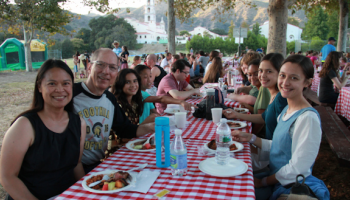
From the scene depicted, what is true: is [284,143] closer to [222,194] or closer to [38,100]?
[222,194]

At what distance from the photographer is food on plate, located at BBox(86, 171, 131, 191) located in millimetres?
1363

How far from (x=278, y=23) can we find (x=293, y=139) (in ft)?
20.2

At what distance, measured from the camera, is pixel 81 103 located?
225cm

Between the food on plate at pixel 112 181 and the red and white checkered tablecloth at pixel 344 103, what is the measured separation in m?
4.94

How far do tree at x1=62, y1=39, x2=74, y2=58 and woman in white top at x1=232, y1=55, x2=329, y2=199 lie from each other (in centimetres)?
5635

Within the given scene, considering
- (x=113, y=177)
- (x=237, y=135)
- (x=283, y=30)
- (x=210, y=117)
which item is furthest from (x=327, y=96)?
(x=113, y=177)

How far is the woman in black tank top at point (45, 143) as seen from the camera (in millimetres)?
1571

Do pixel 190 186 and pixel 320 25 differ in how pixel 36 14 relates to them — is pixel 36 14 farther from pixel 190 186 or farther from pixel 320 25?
pixel 320 25

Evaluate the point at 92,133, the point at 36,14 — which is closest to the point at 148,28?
the point at 36,14

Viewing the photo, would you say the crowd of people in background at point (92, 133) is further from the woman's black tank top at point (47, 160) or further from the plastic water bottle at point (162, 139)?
the plastic water bottle at point (162, 139)

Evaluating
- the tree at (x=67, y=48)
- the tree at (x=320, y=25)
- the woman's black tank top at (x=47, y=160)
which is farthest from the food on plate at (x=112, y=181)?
the tree at (x=320, y=25)

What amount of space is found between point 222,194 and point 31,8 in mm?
20382

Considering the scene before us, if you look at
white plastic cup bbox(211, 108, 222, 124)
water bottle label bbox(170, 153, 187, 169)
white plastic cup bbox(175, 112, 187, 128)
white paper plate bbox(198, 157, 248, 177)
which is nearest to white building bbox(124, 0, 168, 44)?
white plastic cup bbox(211, 108, 222, 124)

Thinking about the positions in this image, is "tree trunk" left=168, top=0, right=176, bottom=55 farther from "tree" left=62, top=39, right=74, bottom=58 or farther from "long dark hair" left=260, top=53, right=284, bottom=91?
"tree" left=62, top=39, right=74, bottom=58
